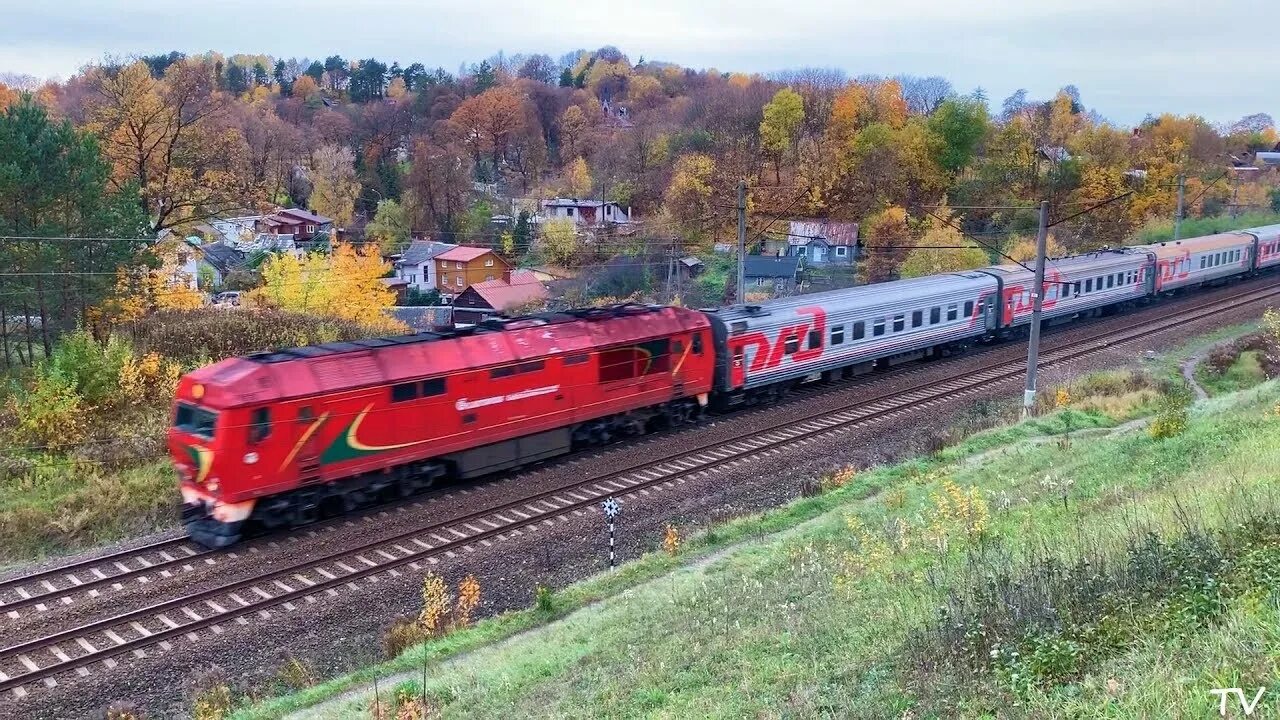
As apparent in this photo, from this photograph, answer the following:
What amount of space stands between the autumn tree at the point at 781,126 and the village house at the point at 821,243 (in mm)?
7578

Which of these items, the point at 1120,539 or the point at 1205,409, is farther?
the point at 1205,409

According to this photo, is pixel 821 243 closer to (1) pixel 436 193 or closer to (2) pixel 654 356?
(1) pixel 436 193

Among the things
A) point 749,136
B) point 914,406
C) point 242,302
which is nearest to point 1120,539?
point 914,406

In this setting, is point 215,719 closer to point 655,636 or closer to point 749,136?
point 655,636

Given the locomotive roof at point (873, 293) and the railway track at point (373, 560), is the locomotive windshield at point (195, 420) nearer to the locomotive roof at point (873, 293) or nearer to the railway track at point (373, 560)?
the railway track at point (373, 560)

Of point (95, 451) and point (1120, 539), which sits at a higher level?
point (1120, 539)

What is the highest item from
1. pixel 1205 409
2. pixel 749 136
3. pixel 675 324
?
pixel 749 136

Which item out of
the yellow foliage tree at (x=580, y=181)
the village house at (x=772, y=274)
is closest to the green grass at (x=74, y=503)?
the village house at (x=772, y=274)

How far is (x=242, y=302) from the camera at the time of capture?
140ft

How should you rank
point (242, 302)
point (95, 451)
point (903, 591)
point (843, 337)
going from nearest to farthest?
point (903, 591), point (95, 451), point (843, 337), point (242, 302)

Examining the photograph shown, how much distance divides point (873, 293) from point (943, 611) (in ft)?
76.0

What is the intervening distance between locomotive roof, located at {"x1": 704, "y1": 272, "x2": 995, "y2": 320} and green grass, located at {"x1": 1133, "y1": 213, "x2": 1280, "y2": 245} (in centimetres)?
3977

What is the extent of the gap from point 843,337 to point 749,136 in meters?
49.0

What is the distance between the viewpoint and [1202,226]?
2800 inches
